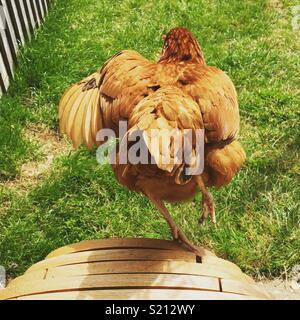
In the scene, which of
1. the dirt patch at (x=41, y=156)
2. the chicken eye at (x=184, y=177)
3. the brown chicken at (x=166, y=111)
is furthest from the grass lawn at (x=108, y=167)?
the chicken eye at (x=184, y=177)

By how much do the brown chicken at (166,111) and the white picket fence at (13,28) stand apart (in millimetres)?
1871

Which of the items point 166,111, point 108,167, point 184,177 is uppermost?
point 166,111

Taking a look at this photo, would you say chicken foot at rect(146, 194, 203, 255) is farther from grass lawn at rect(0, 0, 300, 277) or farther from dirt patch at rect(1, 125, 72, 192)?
dirt patch at rect(1, 125, 72, 192)

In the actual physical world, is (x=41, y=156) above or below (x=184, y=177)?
below

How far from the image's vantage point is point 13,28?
202 inches

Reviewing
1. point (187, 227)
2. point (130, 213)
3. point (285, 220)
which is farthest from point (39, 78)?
point (285, 220)

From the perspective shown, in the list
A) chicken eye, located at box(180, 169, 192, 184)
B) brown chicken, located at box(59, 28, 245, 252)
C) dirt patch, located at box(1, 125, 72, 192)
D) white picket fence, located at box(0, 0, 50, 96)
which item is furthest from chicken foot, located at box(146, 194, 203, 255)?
white picket fence, located at box(0, 0, 50, 96)

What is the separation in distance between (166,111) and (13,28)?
3.23m

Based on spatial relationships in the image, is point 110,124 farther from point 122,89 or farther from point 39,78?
point 39,78

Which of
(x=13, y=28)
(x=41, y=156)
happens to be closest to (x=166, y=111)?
(x=41, y=156)

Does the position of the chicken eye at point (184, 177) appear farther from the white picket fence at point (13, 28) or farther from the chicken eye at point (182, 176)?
the white picket fence at point (13, 28)

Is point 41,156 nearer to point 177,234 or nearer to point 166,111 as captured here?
point 177,234

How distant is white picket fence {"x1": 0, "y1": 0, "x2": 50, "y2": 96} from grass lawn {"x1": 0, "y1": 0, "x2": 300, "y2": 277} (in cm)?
10

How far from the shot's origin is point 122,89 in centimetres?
286
